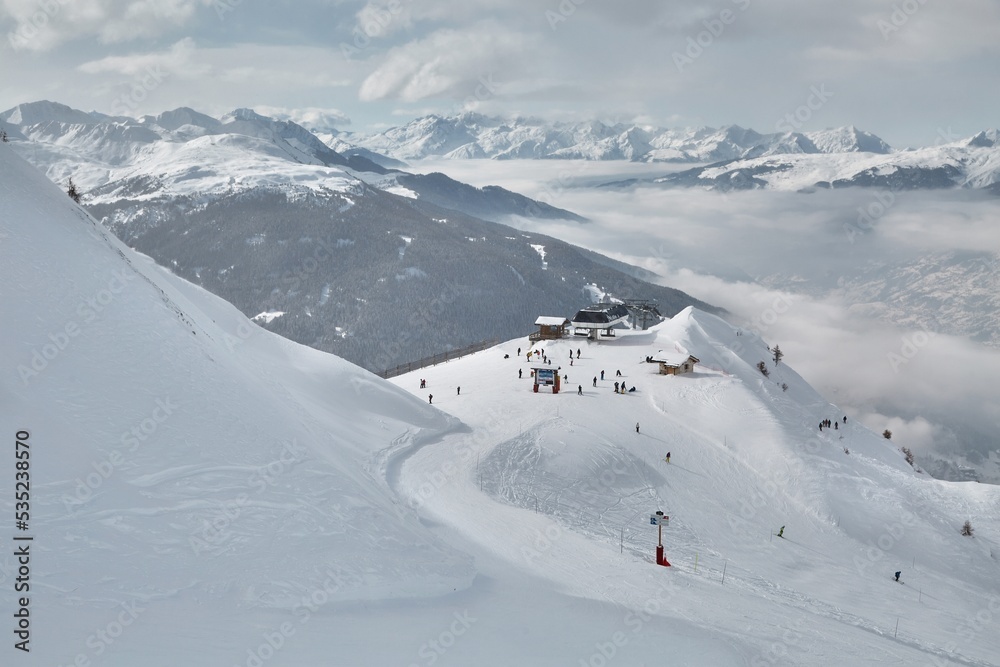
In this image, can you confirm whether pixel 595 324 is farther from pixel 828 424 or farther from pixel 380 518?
pixel 380 518

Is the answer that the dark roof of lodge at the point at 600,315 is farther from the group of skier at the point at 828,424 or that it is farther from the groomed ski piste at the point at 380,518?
the groomed ski piste at the point at 380,518

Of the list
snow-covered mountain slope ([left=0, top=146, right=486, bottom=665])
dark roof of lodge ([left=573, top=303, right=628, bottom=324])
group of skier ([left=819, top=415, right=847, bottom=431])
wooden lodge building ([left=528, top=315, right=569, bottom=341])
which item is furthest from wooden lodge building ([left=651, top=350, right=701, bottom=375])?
snow-covered mountain slope ([left=0, top=146, right=486, bottom=665])

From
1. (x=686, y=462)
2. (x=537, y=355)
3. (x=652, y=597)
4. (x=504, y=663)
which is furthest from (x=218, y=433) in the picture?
(x=537, y=355)

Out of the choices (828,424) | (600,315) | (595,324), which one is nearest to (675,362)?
(828,424)

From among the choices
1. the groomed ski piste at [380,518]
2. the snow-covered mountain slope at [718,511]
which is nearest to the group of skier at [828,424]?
the snow-covered mountain slope at [718,511]

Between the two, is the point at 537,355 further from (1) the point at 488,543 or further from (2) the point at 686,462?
(1) the point at 488,543
